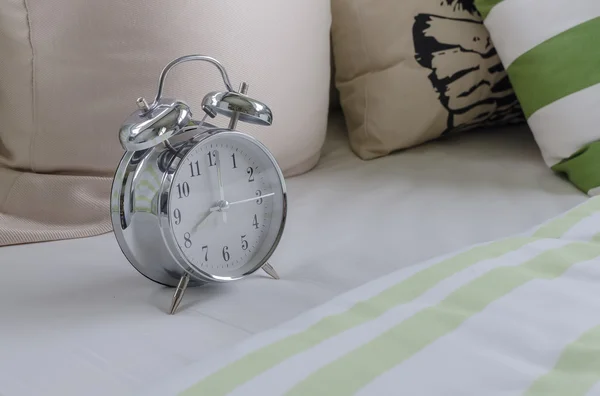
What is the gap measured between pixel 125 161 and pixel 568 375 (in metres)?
0.42

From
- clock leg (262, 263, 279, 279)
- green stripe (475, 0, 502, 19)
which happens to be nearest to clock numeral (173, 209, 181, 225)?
clock leg (262, 263, 279, 279)

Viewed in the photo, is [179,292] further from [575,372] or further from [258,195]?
[575,372]

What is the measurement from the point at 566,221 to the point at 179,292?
1.25 feet

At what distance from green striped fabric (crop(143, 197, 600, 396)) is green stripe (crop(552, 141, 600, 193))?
1.18 ft

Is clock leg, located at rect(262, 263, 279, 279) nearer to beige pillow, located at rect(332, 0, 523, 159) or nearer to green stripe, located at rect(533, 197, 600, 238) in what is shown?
green stripe, located at rect(533, 197, 600, 238)

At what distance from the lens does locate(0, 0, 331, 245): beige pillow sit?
31.4 inches

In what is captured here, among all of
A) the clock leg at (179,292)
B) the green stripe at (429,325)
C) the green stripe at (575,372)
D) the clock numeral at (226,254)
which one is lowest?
the clock leg at (179,292)

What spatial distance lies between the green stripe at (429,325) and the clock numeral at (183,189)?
0.87ft

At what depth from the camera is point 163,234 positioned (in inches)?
25.6

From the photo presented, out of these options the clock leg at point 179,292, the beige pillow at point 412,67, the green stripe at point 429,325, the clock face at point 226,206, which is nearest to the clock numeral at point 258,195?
the clock face at point 226,206

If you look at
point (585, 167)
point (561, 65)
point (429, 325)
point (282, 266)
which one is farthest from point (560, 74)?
point (429, 325)

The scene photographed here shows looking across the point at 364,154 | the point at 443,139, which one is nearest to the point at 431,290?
the point at 364,154

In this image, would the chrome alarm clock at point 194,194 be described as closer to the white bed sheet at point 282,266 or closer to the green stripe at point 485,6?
the white bed sheet at point 282,266

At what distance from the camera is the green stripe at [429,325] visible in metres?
0.43
